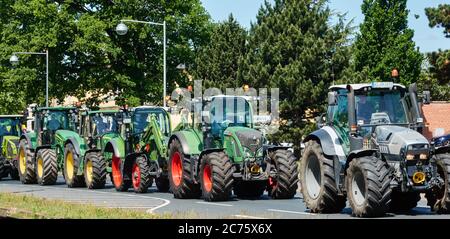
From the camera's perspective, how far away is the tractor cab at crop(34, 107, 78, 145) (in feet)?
117

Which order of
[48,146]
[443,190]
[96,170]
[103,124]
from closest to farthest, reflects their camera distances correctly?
[443,190], [96,170], [103,124], [48,146]

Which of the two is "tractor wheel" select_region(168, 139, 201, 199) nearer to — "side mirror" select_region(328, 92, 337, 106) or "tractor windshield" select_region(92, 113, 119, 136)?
"side mirror" select_region(328, 92, 337, 106)

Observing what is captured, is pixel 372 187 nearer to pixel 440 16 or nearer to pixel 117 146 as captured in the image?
pixel 117 146

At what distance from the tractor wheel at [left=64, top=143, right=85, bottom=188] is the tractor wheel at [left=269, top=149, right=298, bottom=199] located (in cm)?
975

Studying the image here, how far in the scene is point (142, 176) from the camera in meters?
27.8

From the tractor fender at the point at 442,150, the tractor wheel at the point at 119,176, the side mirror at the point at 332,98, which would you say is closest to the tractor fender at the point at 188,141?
the tractor wheel at the point at 119,176

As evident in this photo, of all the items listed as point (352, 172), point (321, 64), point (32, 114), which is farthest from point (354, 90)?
point (321, 64)

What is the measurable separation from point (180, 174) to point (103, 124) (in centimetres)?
825

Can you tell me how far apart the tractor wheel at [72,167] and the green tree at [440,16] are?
822 inches

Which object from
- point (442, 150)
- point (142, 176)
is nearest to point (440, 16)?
point (142, 176)

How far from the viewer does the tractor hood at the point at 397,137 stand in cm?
1727

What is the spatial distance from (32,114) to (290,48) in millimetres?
18328

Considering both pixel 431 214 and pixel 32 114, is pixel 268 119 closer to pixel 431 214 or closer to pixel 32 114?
pixel 431 214

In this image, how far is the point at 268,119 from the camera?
86.5 ft
